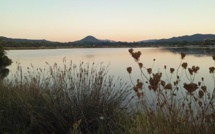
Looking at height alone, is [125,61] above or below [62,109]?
below

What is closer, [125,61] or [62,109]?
[62,109]

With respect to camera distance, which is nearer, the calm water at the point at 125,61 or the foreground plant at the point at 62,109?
the foreground plant at the point at 62,109

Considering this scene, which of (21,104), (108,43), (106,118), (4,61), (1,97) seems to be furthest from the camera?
(108,43)

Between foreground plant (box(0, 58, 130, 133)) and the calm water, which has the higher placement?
foreground plant (box(0, 58, 130, 133))

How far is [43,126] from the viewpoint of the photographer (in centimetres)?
520

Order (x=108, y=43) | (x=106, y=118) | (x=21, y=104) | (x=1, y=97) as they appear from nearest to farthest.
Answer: (x=106, y=118) → (x=21, y=104) → (x=1, y=97) → (x=108, y=43)

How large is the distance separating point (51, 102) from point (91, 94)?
0.79 m

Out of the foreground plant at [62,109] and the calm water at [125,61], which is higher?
the foreground plant at [62,109]

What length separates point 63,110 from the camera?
17.3 feet

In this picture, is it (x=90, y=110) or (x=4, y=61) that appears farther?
(x=4, y=61)

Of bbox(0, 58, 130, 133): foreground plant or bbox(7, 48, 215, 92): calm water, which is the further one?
bbox(7, 48, 215, 92): calm water

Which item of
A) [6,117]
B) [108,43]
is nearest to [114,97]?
[6,117]

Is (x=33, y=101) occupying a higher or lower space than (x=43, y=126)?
higher

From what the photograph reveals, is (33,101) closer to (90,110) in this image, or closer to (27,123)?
(27,123)
